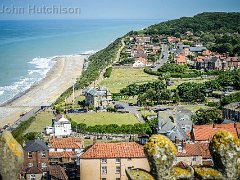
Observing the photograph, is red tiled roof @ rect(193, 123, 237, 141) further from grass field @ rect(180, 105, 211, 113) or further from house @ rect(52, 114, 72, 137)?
grass field @ rect(180, 105, 211, 113)

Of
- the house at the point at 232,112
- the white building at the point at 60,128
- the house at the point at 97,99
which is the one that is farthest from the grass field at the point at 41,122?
the house at the point at 232,112

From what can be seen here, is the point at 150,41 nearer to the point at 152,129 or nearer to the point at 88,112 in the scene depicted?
the point at 88,112

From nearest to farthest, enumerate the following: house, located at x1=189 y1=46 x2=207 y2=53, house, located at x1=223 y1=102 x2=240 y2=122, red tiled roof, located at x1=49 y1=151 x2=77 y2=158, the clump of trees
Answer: red tiled roof, located at x1=49 y1=151 x2=77 y2=158, house, located at x1=223 y1=102 x2=240 y2=122, the clump of trees, house, located at x1=189 y1=46 x2=207 y2=53

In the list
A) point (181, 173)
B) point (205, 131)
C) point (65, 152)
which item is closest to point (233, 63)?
point (205, 131)

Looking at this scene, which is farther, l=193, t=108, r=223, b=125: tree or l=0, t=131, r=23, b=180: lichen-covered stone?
l=193, t=108, r=223, b=125: tree

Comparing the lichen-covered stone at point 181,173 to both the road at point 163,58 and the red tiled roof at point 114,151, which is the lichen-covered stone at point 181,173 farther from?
the road at point 163,58

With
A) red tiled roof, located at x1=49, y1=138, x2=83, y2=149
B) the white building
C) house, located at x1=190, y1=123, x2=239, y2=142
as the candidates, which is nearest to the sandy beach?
the white building
